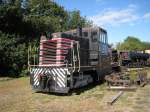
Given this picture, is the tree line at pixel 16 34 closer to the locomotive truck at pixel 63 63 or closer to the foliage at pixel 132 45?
the locomotive truck at pixel 63 63

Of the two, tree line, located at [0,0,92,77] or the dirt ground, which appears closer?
the dirt ground

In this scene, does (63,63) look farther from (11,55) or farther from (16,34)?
(16,34)

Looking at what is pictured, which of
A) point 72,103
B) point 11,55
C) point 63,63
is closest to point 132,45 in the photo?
point 11,55

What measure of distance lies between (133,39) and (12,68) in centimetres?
8493

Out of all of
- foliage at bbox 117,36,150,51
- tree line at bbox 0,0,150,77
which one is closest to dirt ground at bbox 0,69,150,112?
tree line at bbox 0,0,150,77

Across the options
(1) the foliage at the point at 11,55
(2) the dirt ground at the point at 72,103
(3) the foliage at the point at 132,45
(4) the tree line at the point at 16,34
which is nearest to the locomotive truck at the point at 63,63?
(2) the dirt ground at the point at 72,103

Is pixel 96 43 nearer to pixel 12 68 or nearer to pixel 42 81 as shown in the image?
pixel 42 81

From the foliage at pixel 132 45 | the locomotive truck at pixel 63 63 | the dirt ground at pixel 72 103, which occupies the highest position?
the foliage at pixel 132 45

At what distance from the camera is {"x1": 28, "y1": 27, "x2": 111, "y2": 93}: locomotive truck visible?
387 inches

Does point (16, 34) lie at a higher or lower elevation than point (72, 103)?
higher

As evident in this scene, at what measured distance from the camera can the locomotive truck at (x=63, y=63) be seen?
9830 millimetres

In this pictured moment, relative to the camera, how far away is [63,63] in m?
10.5

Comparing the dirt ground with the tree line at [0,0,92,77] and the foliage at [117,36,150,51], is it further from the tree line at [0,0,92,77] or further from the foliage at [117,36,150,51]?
the foliage at [117,36,150,51]

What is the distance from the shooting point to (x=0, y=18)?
62.6ft
